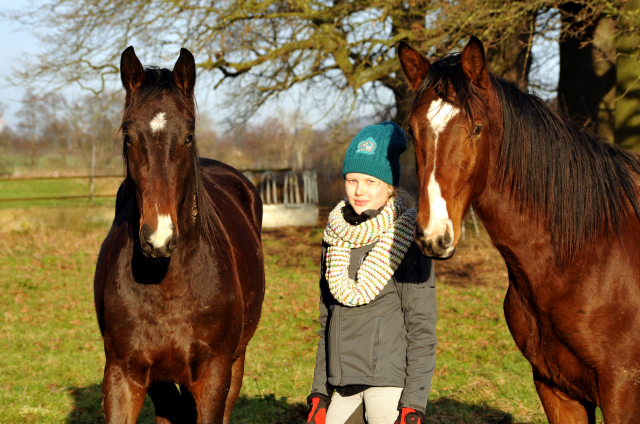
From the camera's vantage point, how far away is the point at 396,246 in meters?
2.38

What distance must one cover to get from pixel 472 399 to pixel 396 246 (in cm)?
255

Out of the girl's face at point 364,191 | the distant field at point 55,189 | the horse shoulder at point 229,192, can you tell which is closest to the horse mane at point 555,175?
the girl's face at point 364,191

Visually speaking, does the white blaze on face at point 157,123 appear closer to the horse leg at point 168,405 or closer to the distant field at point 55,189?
the horse leg at point 168,405

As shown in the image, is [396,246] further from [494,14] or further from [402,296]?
[494,14]

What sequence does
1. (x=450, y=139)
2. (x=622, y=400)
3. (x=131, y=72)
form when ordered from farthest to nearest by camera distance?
(x=131, y=72), (x=622, y=400), (x=450, y=139)

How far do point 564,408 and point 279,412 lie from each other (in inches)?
85.9

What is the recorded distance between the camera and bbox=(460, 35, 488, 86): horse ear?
7.12ft

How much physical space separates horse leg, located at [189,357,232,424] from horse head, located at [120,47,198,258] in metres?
0.76

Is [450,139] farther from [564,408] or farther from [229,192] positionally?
[229,192]

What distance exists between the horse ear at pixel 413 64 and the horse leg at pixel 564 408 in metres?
1.55

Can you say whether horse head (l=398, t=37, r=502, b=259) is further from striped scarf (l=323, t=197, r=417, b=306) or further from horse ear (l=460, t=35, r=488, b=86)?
striped scarf (l=323, t=197, r=417, b=306)

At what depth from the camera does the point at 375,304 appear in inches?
96.7

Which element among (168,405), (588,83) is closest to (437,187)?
(168,405)

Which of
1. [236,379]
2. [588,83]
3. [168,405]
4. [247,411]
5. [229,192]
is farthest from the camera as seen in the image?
[588,83]
